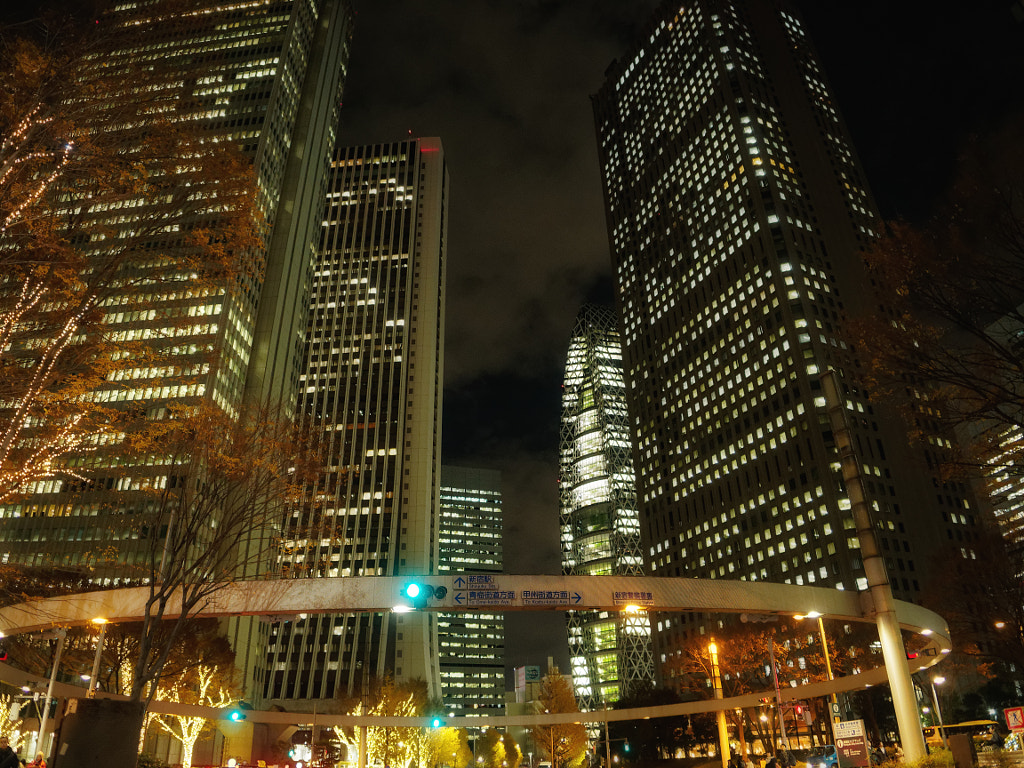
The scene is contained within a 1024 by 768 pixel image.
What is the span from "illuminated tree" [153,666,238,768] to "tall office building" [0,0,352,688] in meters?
20.1

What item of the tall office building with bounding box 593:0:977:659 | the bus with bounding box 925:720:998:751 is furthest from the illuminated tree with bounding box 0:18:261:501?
the tall office building with bounding box 593:0:977:659

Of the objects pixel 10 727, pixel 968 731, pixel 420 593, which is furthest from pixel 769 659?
pixel 10 727

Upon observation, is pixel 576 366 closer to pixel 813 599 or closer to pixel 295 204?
pixel 295 204

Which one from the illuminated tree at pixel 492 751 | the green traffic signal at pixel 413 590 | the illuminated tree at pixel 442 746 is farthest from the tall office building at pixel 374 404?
the green traffic signal at pixel 413 590

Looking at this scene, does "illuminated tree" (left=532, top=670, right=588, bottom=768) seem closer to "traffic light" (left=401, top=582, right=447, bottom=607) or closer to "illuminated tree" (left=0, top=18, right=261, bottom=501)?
"traffic light" (left=401, top=582, right=447, bottom=607)

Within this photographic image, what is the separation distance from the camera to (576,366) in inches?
7357

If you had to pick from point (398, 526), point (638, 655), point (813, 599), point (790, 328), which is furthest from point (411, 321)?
point (813, 599)

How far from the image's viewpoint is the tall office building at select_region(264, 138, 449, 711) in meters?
115

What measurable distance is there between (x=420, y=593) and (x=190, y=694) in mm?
42070

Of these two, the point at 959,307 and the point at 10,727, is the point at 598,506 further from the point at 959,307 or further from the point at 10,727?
the point at 959,307

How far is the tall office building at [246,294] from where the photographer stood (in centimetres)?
7756

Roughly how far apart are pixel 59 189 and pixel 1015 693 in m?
93.8

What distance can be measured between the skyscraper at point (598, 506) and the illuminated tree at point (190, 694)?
108 m

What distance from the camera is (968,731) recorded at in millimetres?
26859
